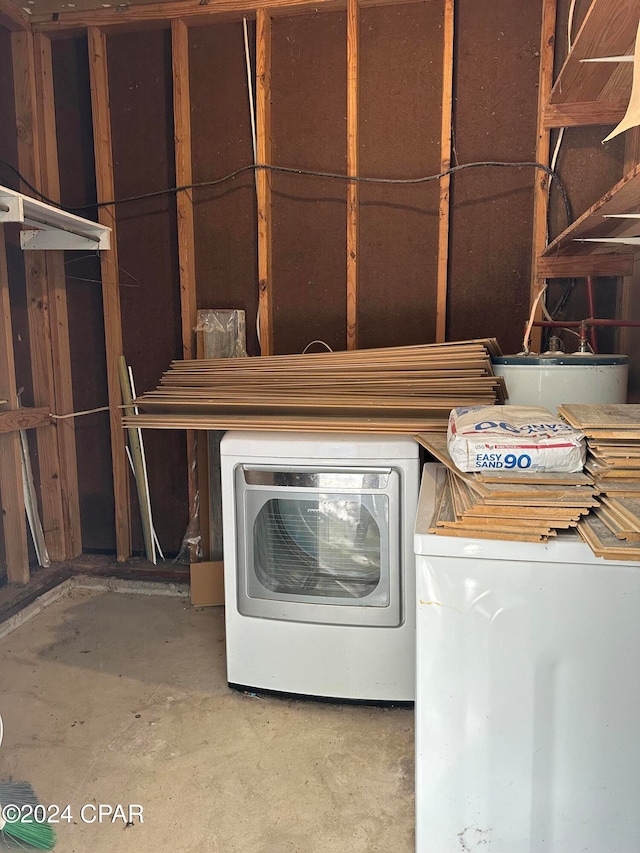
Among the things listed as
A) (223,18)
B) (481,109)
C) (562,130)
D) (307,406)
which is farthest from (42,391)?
(562,130)

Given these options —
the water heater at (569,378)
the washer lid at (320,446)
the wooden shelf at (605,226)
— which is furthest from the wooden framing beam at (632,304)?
the washer lid at (320,446)

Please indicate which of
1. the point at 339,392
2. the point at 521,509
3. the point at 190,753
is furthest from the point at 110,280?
the point at 521,509

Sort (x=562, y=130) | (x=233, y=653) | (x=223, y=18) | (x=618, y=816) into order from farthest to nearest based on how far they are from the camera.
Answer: (x=223, y=18), (x=562, y=130), (x=233, y=653), (x=618, y=816)

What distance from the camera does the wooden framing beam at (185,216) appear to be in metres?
2.70

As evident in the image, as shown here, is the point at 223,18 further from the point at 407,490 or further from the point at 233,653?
the point at 233,653

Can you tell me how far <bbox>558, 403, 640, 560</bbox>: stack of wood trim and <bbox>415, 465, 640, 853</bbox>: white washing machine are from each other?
59 millimetres

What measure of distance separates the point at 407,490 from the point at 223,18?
2.23 meters

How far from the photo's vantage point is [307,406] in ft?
7.03

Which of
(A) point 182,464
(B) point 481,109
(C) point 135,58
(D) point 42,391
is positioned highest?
(C) point 135,58

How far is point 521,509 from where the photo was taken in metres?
1.15

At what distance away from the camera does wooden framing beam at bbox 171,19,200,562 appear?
2701 mm

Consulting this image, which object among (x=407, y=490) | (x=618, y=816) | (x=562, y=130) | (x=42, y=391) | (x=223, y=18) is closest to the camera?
(x=618, y=816)

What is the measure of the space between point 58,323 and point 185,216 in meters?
0.84

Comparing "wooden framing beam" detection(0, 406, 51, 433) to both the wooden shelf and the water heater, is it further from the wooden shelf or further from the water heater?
the wooden shelf
